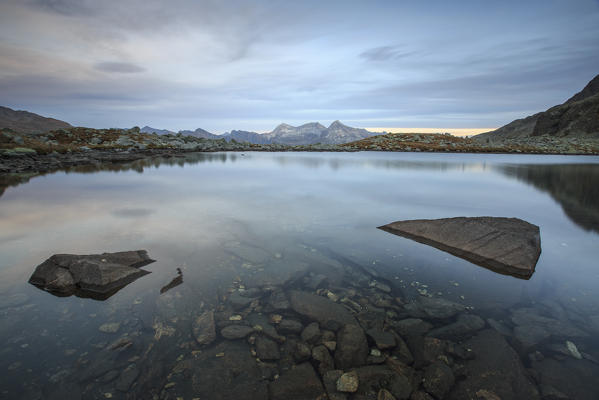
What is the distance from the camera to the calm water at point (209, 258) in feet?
15.6

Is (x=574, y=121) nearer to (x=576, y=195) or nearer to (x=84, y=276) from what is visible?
(x=576, y=195)

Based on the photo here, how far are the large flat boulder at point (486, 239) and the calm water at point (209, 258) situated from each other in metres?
0.44

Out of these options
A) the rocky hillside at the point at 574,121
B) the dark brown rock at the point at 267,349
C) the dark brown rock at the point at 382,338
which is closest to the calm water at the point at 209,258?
the dark brown rock at the point at 267,349

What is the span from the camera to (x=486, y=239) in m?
8.95

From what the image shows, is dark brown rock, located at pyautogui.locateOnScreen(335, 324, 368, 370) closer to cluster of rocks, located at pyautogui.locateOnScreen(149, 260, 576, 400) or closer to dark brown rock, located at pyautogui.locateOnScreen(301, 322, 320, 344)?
cluster of rocks, located at pyautogui.locateOnScreen(149, 260, 576, 400)

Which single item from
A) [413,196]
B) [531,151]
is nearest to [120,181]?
[413,196]

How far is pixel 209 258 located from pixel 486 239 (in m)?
9.11

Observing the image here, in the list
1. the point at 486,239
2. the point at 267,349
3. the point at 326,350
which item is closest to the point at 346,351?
the point at 326,350

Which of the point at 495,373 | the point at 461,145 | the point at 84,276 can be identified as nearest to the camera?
the point at 495,373

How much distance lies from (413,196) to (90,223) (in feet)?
61.9

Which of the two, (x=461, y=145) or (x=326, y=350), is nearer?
(x=326, y=350)

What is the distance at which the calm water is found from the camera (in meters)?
4.76

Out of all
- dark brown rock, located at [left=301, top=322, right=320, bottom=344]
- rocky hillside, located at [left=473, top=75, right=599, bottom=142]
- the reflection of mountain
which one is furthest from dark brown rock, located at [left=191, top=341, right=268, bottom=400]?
rocky hillside, located at [left=473, top=75, right=599, bottom=142]

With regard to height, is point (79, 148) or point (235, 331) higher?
point (79, 148)
